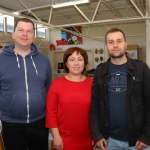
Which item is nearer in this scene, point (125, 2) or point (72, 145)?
point (72, 145)

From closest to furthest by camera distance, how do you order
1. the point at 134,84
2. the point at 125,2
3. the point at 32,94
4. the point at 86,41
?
1. the point at 134,84
2. the point at 32,94
3. the point at 125,2
4. the point at 86,41

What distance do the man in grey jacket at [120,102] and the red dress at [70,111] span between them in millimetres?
106

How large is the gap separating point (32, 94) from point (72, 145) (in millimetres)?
616

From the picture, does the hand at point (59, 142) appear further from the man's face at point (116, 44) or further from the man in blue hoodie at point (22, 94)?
the man's face at point (116, 44)

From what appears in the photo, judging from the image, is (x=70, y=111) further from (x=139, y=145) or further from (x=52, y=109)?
(x=139, y=145)

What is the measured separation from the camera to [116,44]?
5.75 feet

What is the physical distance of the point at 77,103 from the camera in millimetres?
1860

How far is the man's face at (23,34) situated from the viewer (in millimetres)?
1845

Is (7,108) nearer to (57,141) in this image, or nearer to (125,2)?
(57,141)

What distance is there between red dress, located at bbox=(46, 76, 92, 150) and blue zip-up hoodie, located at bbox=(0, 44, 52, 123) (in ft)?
0.39

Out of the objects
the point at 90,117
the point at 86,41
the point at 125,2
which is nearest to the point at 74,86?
the point at 90,117

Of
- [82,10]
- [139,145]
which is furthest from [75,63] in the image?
[82,10]

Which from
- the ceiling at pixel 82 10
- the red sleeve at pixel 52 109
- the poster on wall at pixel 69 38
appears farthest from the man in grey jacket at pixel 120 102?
the poster on wall at pixel 69 38

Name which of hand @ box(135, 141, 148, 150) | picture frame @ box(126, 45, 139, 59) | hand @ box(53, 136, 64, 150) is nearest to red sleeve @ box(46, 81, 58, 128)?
hand @ box(53, 136, 64, 150)
